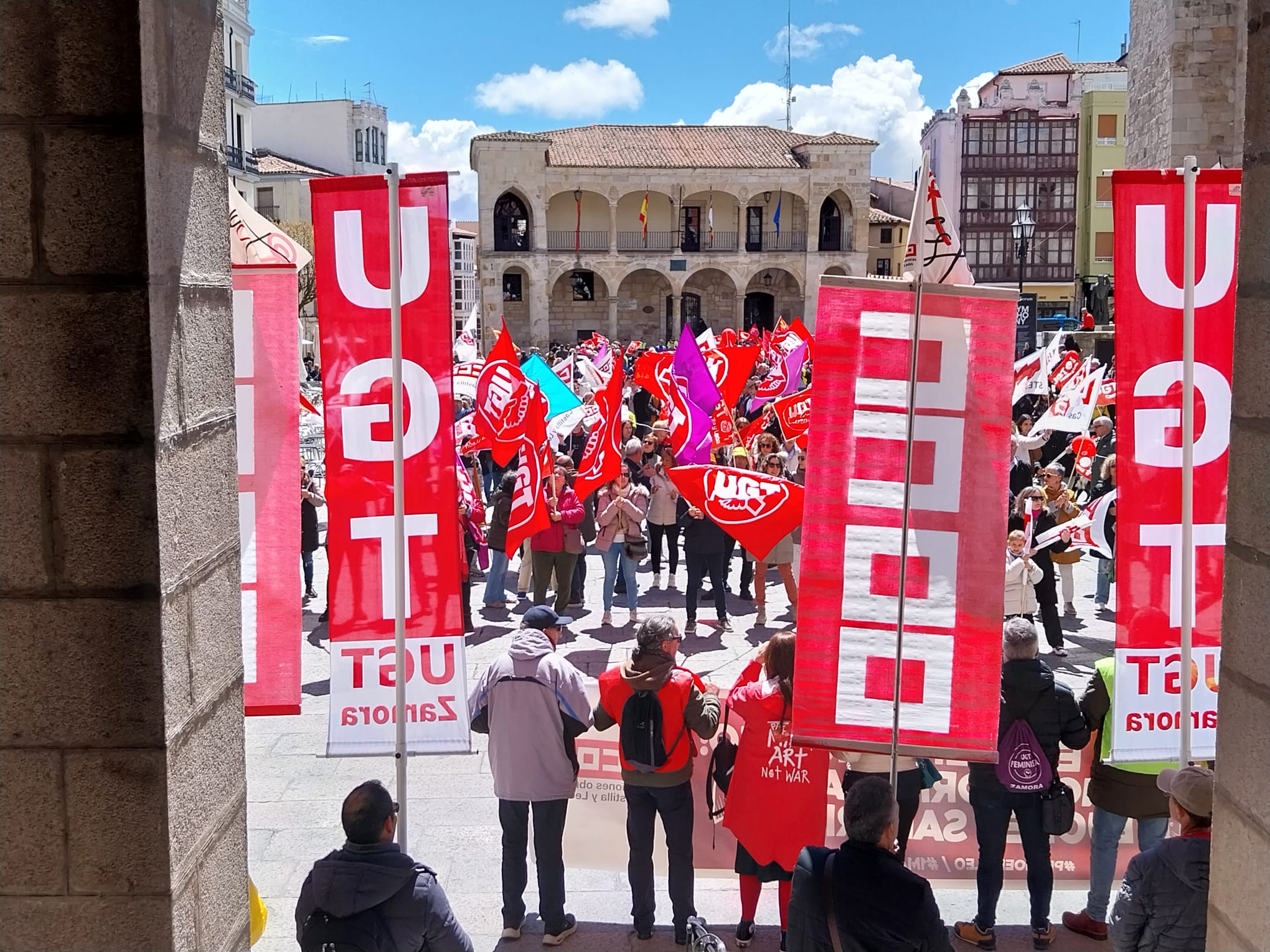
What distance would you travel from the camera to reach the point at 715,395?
1205 centimetres

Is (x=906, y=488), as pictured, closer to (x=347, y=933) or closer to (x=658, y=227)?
(x=347, y=933)

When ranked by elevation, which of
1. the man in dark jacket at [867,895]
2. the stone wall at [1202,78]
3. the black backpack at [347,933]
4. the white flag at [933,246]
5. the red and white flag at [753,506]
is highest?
the stone wall at [1202,78]

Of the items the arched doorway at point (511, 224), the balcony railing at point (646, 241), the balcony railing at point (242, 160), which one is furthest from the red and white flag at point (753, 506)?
the balcony railing at point (646, 241)

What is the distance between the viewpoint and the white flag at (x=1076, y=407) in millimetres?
12227

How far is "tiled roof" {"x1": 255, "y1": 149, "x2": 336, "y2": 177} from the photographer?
5434 centimetres

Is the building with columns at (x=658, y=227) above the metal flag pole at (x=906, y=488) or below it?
above

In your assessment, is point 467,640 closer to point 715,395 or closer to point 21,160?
point 715,395

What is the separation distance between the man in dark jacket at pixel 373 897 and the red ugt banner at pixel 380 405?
1163 mm

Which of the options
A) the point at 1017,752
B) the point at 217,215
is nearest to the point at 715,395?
the point at 1017,752

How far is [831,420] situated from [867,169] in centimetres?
5171

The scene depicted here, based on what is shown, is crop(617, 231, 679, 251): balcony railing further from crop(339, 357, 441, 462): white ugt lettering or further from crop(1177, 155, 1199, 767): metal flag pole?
crop(1177, 155, 1199, 767): metal flag pole

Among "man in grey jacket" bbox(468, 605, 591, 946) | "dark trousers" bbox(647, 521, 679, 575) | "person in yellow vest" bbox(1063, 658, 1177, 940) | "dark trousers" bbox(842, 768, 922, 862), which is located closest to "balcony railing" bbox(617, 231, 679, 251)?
"dark trousers" bbox(647, 521, 679, 575)

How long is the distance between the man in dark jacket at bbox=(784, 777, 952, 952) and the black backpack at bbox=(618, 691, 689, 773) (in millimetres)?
1430

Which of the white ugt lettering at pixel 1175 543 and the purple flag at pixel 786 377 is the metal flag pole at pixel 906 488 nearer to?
the white ugt lettering at pixel 1175 543
